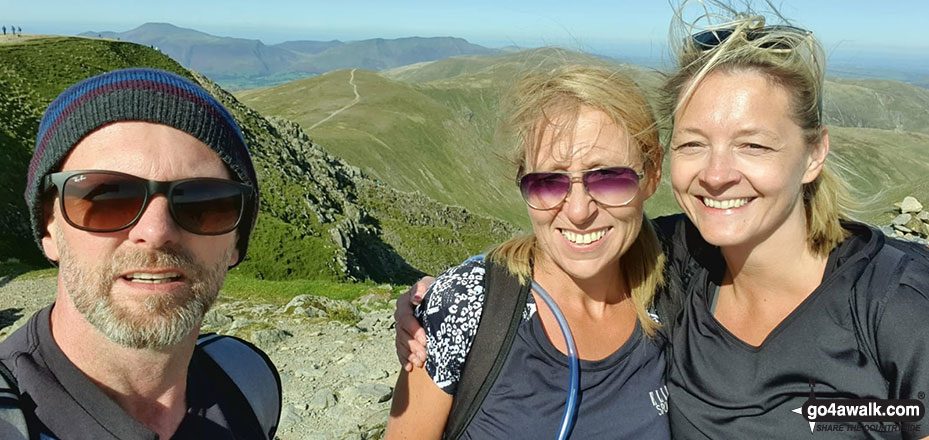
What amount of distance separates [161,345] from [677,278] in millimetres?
3576

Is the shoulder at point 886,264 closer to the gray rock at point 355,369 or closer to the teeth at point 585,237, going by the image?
the teeth at point 585,237

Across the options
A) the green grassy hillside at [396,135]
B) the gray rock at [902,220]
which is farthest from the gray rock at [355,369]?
the green grassy hillside at [396,135]

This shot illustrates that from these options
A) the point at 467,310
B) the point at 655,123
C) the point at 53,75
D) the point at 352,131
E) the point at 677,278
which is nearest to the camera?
the point at 467,310

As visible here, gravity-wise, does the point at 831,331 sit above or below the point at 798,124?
below

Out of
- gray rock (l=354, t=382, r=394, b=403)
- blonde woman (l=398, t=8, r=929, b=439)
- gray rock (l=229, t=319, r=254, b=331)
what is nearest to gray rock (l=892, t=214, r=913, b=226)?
gray rock (l=354, t=382, r=394, b=403)

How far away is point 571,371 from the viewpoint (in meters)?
3.71

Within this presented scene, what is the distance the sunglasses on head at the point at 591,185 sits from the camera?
12.8 feet

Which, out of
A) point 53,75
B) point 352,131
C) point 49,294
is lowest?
point 352,131

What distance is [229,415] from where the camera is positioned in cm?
344

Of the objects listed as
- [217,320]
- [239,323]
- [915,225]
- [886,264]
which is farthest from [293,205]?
[886,264]

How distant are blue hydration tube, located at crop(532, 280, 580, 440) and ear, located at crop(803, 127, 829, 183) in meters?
1.88

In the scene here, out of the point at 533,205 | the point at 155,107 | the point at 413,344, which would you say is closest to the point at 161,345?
the point at 155,107

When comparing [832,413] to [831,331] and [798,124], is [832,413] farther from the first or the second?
[798,124]

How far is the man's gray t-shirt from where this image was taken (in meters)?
3.65
